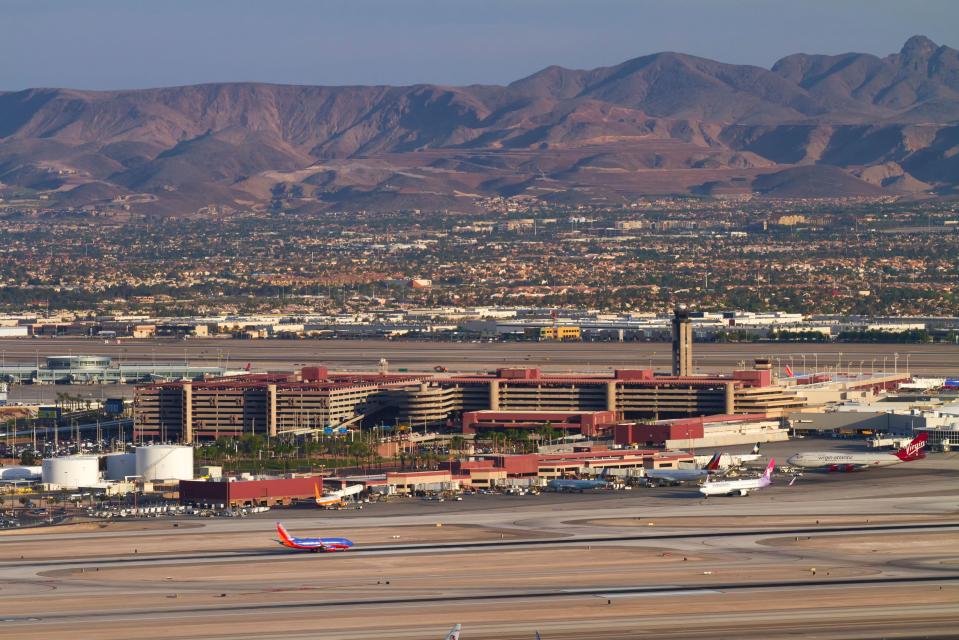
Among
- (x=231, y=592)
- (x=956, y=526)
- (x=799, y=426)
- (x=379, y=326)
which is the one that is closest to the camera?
(x=231, y=592)

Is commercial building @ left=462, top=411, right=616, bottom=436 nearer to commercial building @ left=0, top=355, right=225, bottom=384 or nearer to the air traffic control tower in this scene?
the air traffic control tower

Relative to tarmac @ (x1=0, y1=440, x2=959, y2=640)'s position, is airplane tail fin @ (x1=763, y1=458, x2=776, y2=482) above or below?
above

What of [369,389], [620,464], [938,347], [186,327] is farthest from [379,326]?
[620,464]

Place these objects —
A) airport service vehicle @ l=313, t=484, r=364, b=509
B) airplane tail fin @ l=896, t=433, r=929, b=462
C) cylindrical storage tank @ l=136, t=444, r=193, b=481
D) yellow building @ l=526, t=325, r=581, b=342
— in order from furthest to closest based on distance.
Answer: yellow building @ l=526, t=325, r=581, b=342, airplane tail fin @ l=896, t=433, r=929, b=462, cylindrical storage tank @ l=136, t=444, r=193, b=481, airport service vehicle @ l=313, t=484, r=364, b=509

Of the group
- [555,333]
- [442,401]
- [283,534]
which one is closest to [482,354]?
[555,333]

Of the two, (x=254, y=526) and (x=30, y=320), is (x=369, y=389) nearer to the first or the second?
(x=254, y=526)

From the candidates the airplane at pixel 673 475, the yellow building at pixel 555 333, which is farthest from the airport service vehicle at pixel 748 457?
the yellow building at pixel 555 333

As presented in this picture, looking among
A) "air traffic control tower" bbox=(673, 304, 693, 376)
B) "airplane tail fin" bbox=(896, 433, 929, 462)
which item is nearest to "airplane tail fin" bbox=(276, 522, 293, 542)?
"airplane tail fin" bbox=(896, 433, 929, 462)
